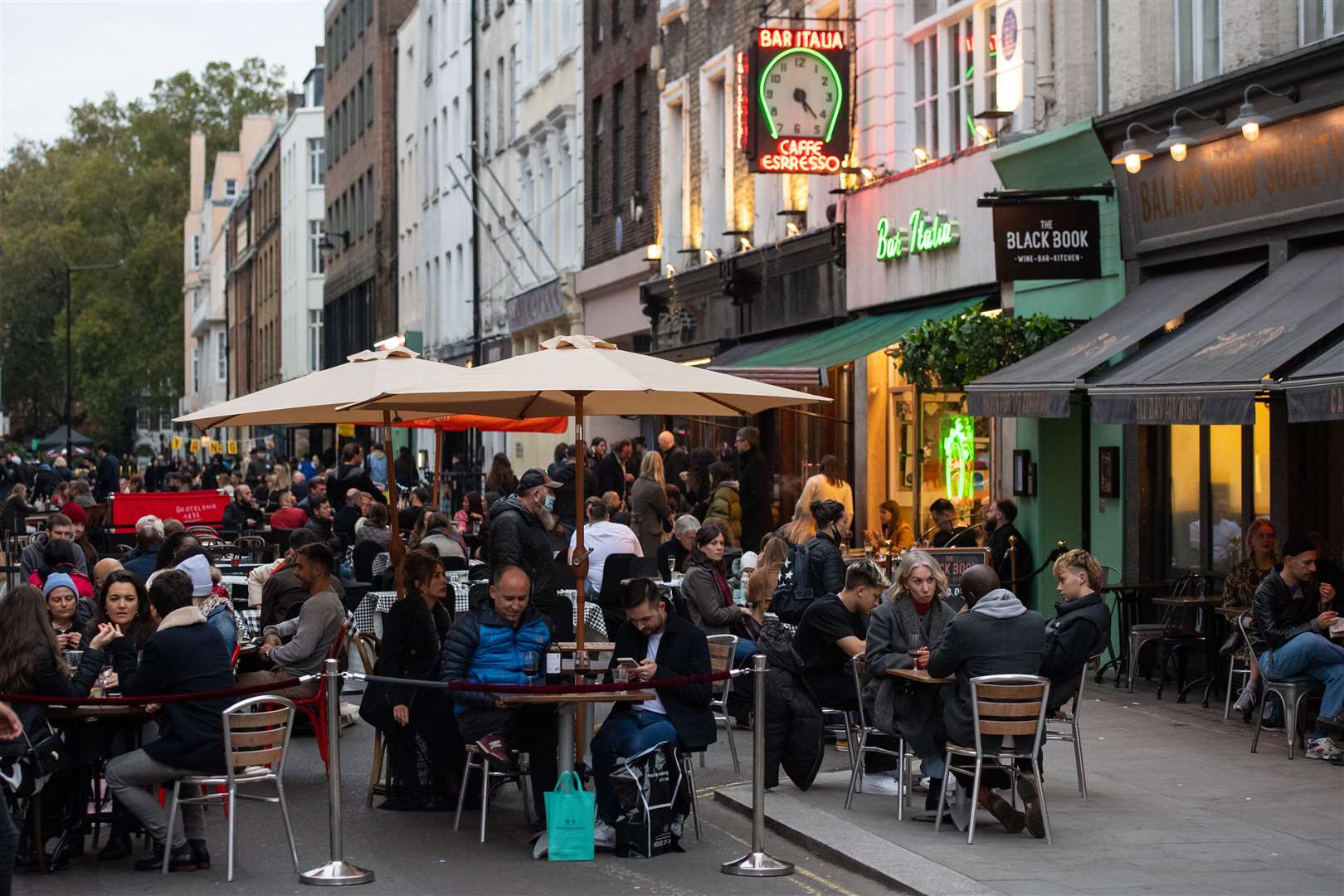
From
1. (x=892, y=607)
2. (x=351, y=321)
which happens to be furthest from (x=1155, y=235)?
(x=351, y=321)

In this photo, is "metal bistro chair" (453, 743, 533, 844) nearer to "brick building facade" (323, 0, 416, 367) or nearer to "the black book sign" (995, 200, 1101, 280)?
"the black book sign" (995, 200, 1101, 280)

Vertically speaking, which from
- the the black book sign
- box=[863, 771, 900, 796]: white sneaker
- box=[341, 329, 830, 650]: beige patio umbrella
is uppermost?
the the black book sign

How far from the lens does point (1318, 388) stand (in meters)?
12.2

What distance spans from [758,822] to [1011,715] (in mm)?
1486

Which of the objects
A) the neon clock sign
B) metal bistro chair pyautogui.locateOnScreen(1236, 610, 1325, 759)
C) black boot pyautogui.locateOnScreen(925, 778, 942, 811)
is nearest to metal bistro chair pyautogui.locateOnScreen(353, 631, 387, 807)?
black boot pyautogui.locateOnScreen(925, 778, 942, 811)

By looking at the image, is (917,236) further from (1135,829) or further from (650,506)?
(1135,829)

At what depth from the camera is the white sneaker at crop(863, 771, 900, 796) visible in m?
11.3

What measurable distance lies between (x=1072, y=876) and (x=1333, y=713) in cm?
406

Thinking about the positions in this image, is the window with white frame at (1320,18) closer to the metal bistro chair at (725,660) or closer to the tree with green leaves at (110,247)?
the metal bistro chair at (725,660)

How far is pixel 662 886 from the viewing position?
9.11 meters

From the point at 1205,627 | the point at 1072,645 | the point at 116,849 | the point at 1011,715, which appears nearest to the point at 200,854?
the point at 116,849

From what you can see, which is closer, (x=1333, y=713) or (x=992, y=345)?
(x=1333, y=713)

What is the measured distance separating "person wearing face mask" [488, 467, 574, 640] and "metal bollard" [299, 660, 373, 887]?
185 inches

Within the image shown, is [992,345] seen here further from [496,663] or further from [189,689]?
[189,689]
